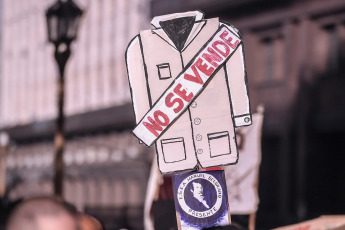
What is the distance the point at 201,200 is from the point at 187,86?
0.49 meters

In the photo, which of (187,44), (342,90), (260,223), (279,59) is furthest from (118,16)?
(187,44)

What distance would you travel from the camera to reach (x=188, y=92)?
3518 mm

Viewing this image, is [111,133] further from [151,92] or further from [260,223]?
[151,92]

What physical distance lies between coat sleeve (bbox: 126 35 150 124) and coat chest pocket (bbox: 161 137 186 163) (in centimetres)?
16

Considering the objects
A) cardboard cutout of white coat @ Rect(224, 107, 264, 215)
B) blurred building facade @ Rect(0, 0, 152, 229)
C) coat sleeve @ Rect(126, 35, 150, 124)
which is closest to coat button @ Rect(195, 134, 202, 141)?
coat sleeve @ Rect(126, 35, 150, 124)

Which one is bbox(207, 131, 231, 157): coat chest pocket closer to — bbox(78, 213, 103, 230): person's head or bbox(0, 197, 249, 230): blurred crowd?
bbox(78, 213, 103, 230): person's head

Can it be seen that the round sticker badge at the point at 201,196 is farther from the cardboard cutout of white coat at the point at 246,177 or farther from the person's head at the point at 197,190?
the cardboard cutout of white coat at the point at 246,177

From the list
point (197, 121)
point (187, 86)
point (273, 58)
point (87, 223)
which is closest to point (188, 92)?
point (187, 86)

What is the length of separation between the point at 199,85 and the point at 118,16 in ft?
116

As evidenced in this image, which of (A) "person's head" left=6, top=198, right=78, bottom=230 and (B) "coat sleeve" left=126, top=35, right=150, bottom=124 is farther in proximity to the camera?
(B) "coat sleeve" left=126, top=35, right=150, bottom=124

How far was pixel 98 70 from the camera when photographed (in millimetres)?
40188

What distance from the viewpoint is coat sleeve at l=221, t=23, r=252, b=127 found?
3529mm

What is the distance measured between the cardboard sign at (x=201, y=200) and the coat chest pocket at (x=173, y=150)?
73 mm

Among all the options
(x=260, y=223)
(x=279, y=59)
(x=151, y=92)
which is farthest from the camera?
(x=279, y=59)
